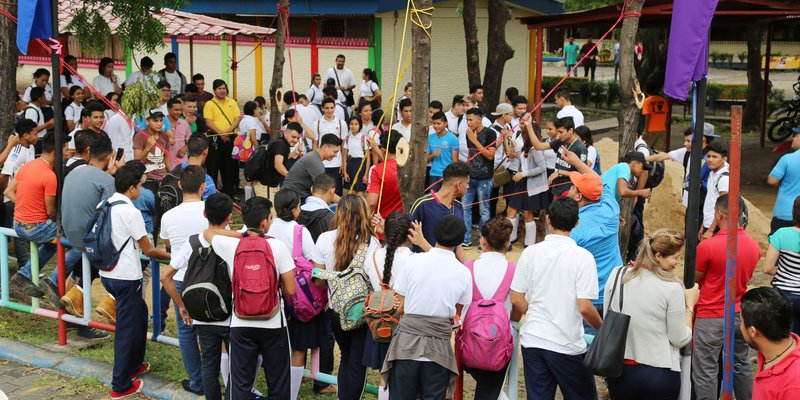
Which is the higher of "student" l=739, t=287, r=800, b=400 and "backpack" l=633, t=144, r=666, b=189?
"backpack" l=633, t=144, r=666, b=189

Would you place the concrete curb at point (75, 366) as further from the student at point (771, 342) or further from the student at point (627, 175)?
the student at point (627, 175)

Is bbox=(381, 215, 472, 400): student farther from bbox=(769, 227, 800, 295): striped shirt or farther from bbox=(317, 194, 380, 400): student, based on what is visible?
bbox=(769, 227, 800, 295): striped shirt

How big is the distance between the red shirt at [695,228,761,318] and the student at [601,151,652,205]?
2.71 m

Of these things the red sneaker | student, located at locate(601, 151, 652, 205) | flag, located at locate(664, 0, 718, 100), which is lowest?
the red sneaker

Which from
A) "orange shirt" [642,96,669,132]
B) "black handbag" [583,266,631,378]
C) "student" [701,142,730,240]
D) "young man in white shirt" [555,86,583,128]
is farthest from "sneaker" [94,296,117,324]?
"orange shirt" [642,96,669,132]

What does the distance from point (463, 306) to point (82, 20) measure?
775 centimetres

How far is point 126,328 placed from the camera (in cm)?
Result: 655

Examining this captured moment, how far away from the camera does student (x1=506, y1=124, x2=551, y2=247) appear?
1091cm

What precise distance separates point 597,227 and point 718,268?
1001mm

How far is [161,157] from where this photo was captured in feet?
33.8

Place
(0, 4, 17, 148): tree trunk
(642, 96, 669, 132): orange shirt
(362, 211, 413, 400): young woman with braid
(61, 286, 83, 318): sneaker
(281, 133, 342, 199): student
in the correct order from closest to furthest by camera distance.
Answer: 1. (362, 211, 413, 400): young woman with braid
2. (61, 286, 83, 318): sneaker
3. (281, 133, 342, 199): student
4. (0, 4, 17, 148): tree trunk
5. (642, 96, 669, 132): orange shirt

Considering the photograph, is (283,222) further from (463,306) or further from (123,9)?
(123,9)

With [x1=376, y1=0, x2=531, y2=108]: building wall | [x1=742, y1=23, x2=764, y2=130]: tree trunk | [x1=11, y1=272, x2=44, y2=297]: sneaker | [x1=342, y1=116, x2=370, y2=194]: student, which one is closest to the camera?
[x1=11, y1=272, x2=44, y2=297]: sneaker

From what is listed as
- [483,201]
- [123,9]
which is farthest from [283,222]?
[123,9]
